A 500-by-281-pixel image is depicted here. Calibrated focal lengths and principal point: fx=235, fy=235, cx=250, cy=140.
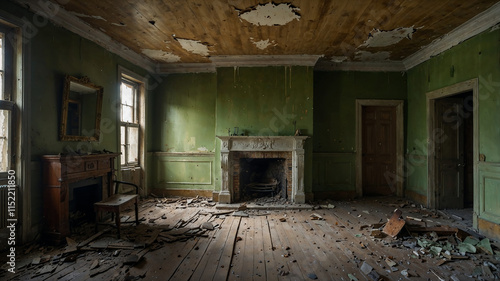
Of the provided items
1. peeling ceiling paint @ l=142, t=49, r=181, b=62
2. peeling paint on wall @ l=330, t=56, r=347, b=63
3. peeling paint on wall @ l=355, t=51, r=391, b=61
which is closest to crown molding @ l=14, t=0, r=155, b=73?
peeling ceiling paint @ l=142, t=49, r=181, b=62

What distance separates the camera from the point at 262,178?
5.77 metres

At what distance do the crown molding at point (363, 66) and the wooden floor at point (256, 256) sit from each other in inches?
137

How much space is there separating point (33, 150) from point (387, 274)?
448 centimetres

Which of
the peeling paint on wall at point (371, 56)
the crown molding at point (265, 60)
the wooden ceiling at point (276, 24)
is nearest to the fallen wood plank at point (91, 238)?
the wooden ceiling at point (276, 24)

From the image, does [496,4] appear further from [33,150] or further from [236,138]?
[33,150]

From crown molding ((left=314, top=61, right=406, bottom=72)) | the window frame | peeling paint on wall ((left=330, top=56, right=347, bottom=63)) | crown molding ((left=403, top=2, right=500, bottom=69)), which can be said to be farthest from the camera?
crown molding ((left=314, top=61, right=406, bottom=72))

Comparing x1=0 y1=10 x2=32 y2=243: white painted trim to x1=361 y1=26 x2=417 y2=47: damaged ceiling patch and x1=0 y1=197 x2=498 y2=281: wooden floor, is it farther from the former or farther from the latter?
x1=361 y1=26 x2=417 y2=47: damaged ceiling patch

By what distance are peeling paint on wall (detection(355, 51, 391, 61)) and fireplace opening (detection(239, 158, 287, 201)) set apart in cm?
285

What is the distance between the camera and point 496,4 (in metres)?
3.18

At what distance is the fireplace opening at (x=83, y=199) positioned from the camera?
11.6ft

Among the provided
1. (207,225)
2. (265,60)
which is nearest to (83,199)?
(207,225)

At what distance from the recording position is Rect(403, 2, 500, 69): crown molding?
3350 millimetres

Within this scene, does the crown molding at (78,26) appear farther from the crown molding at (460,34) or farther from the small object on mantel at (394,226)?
the crown molding at (460,34)

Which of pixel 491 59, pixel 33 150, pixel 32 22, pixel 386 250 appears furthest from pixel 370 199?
pixel 32 22
